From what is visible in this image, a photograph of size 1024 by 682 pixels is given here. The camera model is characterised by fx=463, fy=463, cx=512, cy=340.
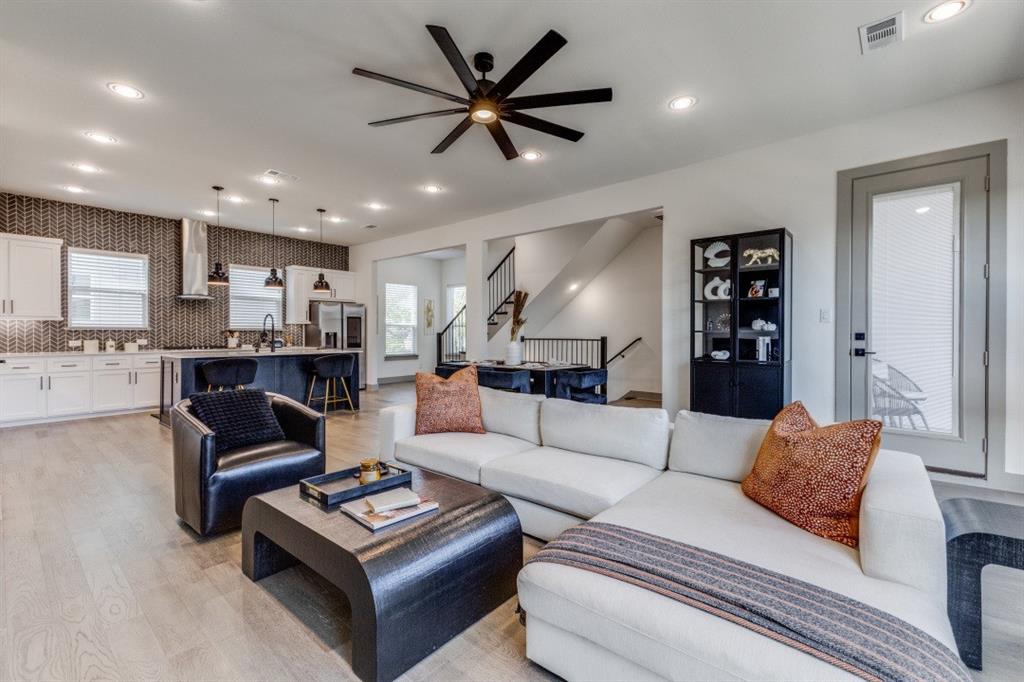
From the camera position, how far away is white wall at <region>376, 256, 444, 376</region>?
984cm

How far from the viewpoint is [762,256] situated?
4215 mm

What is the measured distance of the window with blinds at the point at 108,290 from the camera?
6.44 meters

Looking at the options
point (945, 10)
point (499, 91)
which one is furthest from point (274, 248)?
point (945, 10)

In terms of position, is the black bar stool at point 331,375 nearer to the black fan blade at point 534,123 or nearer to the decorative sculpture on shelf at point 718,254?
the black fan blade at point 534,123

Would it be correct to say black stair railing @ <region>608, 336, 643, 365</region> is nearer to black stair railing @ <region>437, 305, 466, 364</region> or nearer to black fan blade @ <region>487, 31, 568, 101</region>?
black stair railing @ <region>437, 305, 466, 364</region>

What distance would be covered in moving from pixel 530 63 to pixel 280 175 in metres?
3.88

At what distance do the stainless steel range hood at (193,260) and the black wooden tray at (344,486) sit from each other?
6533mm

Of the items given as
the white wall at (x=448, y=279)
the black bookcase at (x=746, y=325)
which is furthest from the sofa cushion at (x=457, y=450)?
the white wall at (x=448, y=279)

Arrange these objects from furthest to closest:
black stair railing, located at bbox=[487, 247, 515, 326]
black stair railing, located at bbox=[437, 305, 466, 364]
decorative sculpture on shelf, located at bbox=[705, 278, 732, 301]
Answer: black stair railing, located at bbox=[437, 305, 466, 364] < black stair railing, located at bbox=[487, 247, 515, 326] < decorative sculpture on shelf, located at bbox=[705, 278, 732, 301]

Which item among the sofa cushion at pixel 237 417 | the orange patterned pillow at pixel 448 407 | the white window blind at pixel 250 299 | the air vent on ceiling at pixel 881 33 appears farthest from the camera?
the white window blind at pixel 250 299

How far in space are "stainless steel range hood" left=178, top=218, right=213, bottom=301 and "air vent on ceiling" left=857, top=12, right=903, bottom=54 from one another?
8325 millimetres

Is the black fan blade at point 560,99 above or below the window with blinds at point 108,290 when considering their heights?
above

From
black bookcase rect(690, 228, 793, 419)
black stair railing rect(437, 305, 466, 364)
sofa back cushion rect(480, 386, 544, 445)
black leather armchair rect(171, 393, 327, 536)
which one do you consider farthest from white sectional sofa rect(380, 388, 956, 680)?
black stair railing rect(437, 305, 466, 364)

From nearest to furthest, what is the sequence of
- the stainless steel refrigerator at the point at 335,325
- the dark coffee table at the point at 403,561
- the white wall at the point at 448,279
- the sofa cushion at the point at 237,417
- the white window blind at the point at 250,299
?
the dark coffee table at the point at 403,561
the sofa cushion at the point at 237,417
the white window blind at the point at 250,299
the stainless steel refrigerator at the point at 335,325
the white wall at the point at 448,279
